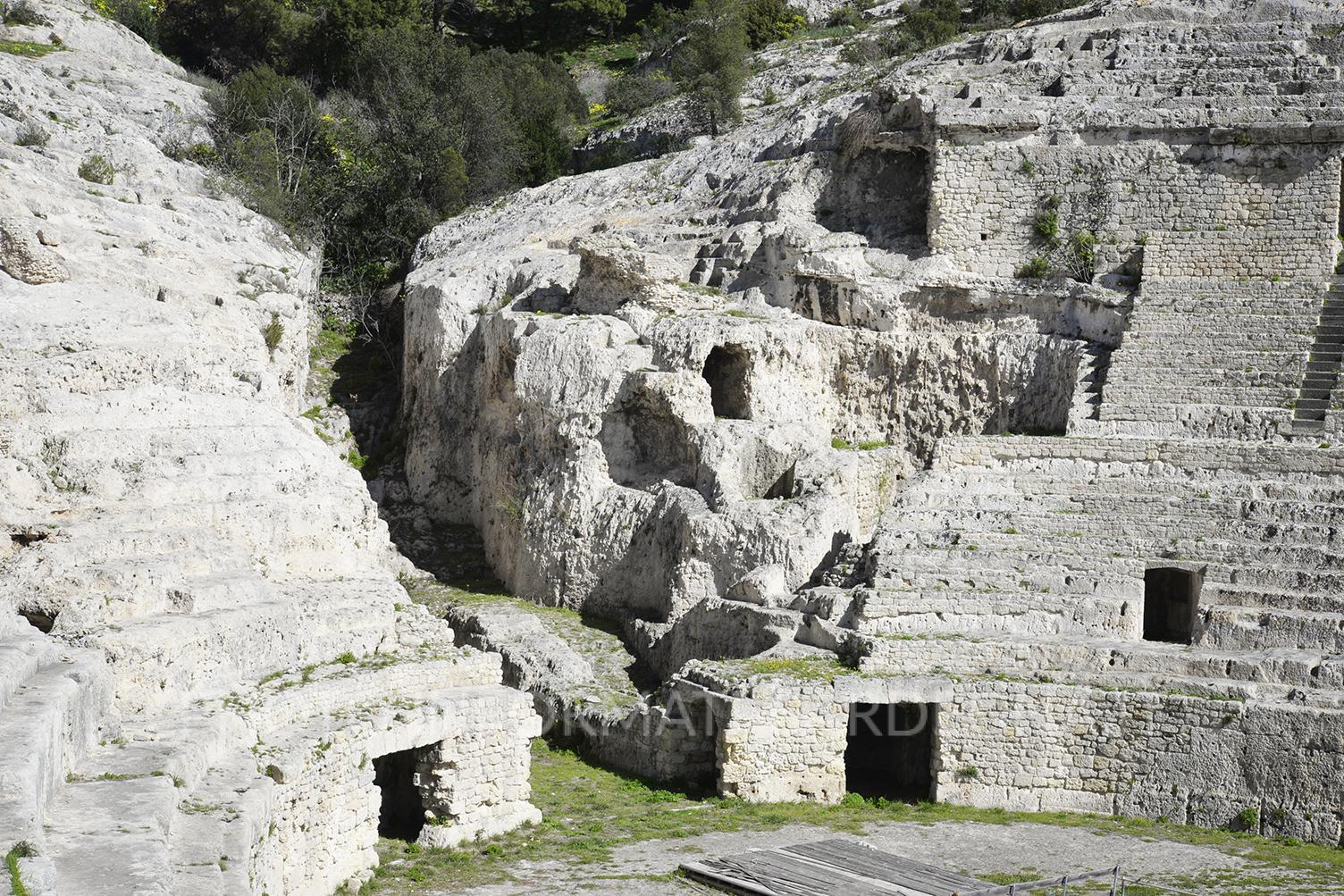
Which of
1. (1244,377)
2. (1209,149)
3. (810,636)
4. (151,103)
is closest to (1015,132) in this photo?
(1209,149)

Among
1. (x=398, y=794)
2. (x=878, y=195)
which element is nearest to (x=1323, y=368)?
(x=878, y=195)

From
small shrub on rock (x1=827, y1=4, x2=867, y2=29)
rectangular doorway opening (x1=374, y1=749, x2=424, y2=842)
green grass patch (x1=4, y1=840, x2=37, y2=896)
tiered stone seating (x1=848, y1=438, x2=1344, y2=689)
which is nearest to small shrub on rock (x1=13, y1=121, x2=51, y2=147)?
rectangular doorway opening (x1=374, y1=749, x2=424, y2=842)

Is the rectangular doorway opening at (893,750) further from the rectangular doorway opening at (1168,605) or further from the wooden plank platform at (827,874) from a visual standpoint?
the rectangular doorway opening at (1168,605)

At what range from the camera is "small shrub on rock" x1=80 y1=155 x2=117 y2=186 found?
30.4 m

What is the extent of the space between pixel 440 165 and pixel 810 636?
1841 centimetres

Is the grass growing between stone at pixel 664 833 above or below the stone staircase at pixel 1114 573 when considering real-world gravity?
below

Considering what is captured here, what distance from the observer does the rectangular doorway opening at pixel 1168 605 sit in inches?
950

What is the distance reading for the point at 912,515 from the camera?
25078 mm

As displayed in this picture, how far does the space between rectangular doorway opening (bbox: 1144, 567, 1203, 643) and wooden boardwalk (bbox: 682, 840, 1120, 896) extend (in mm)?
6587

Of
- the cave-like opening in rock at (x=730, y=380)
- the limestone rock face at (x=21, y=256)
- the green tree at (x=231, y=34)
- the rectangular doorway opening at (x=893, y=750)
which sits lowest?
the rectangular doorway opening at (x=893, y=750)

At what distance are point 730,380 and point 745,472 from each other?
7.57 ft

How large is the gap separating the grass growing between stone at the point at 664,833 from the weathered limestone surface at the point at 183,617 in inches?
22.9

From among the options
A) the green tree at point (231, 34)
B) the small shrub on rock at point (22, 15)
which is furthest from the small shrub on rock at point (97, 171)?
the green tree at point (231, 34)

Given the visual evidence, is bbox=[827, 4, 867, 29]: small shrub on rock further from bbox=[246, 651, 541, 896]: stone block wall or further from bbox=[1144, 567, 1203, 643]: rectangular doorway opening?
bbox=[246, 651, 541, 896]: stone block wall
